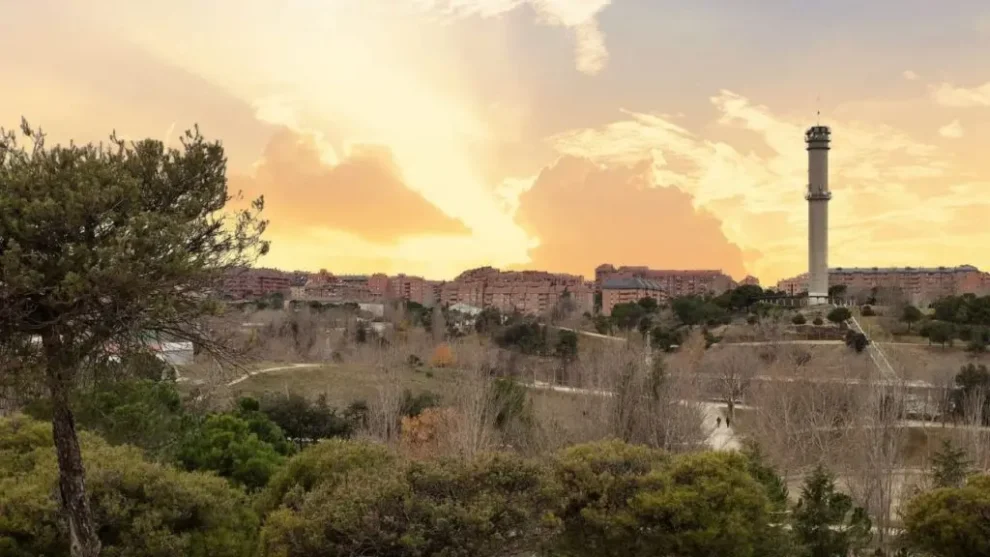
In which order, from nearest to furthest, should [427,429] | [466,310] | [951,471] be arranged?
[951,471]
[427,429]
[466,310]

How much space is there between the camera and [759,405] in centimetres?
2147

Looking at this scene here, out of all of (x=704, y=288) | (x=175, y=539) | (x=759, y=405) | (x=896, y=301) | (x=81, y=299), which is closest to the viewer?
(x=81, y=299)

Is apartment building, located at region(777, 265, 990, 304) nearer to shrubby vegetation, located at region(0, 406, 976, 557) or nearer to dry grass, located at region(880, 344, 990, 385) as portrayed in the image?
dry grass, located at region(880, 344, 990, 385)

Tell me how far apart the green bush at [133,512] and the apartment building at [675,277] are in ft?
238

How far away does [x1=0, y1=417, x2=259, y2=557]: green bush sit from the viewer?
720cm

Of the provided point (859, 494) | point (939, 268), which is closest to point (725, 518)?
point (859, 494)

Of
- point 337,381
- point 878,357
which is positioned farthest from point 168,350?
point 878,357

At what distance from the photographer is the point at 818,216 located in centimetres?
5072

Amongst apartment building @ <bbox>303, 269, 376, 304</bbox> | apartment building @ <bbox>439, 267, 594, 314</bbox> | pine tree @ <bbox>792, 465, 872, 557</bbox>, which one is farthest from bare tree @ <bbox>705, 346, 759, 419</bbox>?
apartment building @ <bbox>303, 269, 376, 304</bbox>

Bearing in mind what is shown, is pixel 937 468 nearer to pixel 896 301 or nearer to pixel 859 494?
pixel 859 494

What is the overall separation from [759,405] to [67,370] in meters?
19.5

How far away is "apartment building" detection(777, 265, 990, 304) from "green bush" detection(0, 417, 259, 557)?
6477 cm

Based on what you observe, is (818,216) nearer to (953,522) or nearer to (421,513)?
(953,522)

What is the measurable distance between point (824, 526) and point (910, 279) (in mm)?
78438
